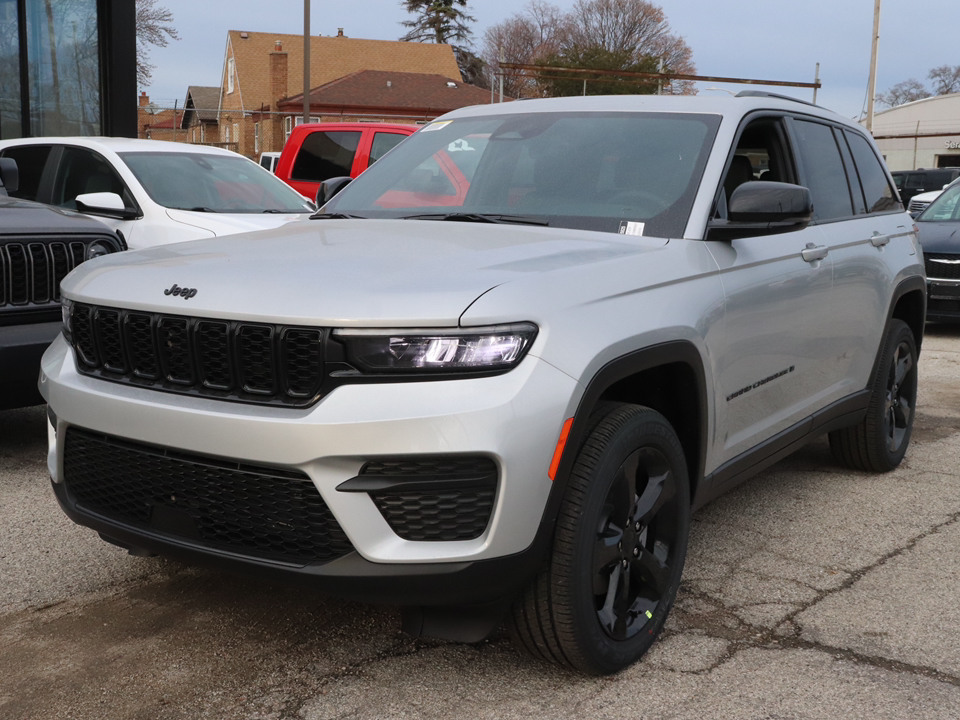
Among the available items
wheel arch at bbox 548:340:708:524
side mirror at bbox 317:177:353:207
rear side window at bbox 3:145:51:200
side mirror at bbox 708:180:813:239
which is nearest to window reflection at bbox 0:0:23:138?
rear side window at bbox 3:145:51:200

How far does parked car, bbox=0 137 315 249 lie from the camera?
7.73m

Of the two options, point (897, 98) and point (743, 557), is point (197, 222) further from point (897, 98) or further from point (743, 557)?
point (897, 98)

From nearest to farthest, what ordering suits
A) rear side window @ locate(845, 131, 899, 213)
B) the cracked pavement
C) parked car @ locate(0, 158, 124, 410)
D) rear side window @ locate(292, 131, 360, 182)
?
the cracked pavement, parked car @ locate(0, 158, 124, 410), rear side window @ locate(845, 131, 899, 213), rear side window @ locate(292, 131, 360, 182)

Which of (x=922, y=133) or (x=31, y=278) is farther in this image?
(x=922, y=133)

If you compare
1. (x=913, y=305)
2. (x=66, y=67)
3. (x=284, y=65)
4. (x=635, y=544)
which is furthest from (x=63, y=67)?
(x=284, y=65)

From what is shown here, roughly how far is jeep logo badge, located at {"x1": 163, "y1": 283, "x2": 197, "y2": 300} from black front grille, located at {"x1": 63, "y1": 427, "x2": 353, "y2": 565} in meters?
0.43

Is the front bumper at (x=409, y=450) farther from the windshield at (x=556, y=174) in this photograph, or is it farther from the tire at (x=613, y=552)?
the windshield at (x=556, y=174)

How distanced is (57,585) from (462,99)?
149 ft

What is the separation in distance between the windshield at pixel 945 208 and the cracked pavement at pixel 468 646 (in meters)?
8.77

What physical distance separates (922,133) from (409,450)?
57823 millimetres

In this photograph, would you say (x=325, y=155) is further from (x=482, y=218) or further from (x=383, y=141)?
(x=482, y=218)

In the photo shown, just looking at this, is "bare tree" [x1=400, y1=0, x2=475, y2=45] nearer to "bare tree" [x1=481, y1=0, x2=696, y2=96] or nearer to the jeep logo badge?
"bare tree" [x1=481, y1=0, x2=696, y2=96]

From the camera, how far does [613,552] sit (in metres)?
3.09

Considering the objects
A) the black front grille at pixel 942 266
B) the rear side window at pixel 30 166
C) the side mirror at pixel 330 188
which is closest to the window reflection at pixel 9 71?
the rear side window at pixel 30 166
